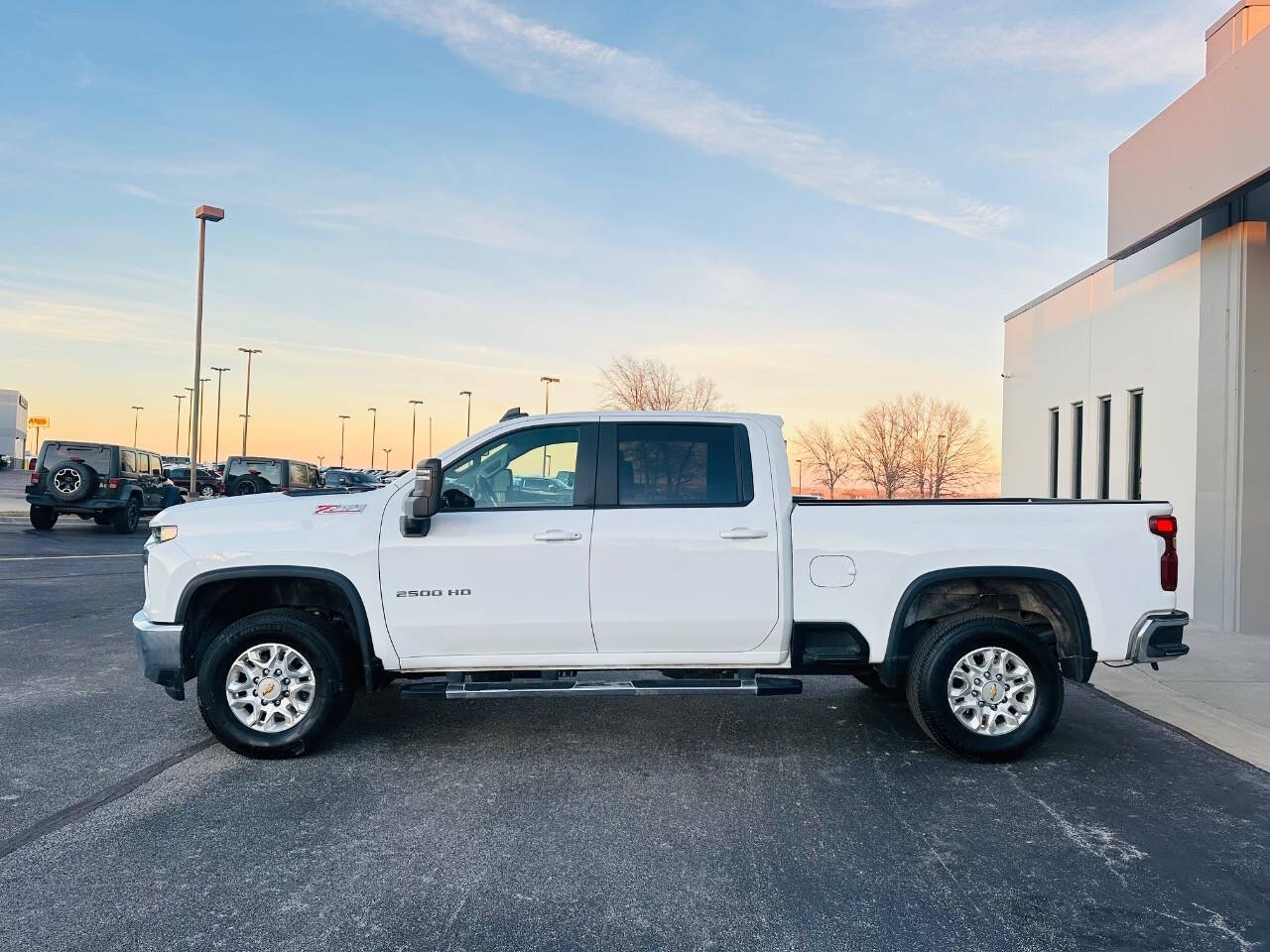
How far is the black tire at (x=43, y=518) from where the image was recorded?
23.6 m

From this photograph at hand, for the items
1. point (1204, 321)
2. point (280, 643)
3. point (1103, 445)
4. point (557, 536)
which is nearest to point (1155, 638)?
point (557, 536)

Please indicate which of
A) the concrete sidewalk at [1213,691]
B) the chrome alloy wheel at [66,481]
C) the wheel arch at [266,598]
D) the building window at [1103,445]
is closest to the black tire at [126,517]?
the chrome alloy wheel at [66,481]

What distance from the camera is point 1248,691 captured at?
8.05 m

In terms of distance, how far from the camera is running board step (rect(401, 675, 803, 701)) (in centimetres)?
576

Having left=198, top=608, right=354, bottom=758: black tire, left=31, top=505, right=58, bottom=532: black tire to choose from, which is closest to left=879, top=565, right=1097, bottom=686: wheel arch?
left=198, top=608, right=354, bottom=758: black tire

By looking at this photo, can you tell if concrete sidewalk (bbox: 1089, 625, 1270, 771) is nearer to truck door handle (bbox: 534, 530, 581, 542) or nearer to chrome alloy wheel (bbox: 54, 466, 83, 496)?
truck door handle (bbox: 534, 530, 581, 542)

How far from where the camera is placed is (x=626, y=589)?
19.0 feet

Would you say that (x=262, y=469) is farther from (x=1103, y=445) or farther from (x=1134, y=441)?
(x=1134, y=441)

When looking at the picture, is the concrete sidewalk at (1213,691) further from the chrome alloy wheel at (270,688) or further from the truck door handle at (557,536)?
the chrome alloy wheel at (270,688)

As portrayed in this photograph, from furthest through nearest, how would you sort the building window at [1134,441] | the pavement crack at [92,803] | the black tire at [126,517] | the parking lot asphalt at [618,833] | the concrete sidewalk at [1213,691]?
the black tire at [126,517] → the building window at [1134,441] → the concrete sidewalk at [1213,691] → the pavement crack at [92,803] → the parking lot asphalt at [618,833]

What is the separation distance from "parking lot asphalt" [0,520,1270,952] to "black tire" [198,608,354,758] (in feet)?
0.43

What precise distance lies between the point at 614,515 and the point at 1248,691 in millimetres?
5699

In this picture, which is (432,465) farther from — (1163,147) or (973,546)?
(1163,147)

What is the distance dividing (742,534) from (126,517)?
2202 centimetres
